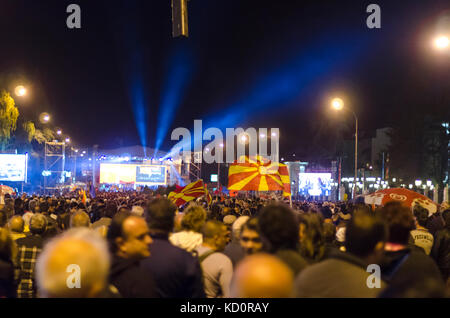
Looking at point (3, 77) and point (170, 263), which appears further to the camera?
point (3, 77)

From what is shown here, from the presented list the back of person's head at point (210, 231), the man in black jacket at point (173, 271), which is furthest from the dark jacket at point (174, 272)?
the back of person's head at point (210, 231)

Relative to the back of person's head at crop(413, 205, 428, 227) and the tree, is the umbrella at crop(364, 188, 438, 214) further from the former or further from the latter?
the tree

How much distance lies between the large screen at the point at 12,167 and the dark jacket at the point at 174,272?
32530 mm

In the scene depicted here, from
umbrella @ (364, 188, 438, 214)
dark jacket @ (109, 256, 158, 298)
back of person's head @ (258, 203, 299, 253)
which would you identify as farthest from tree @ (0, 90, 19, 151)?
back of person's head @ (258, 203, 299, 253)

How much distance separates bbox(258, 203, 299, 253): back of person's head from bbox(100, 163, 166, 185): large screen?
4893 cm

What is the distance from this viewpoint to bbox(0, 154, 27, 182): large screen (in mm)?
33250

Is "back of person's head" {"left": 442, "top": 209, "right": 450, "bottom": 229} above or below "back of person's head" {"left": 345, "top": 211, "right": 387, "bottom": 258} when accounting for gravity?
below

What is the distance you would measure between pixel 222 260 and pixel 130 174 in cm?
4848

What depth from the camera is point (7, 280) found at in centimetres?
451
